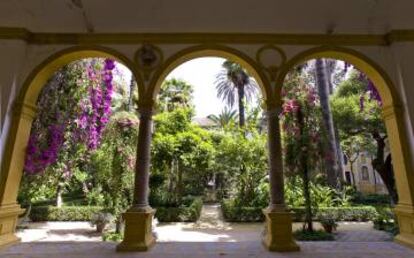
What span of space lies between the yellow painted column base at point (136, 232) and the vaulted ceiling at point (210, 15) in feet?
10.2

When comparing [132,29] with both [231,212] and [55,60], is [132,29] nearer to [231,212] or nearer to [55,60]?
[55,60]

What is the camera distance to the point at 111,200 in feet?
27.6

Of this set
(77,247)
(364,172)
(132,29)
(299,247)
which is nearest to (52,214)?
(77,247)

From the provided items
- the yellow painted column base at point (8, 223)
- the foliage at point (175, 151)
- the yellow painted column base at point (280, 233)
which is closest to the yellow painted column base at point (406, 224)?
the yellow painted column base at point (280, 233)

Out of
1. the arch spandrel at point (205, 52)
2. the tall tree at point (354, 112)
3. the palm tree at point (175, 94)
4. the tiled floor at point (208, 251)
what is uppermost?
the palm tree at point (175, 94)

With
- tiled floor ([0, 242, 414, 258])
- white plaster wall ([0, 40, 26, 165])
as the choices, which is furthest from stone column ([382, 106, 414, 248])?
white plaster wall ([0, 40, 26, 165])

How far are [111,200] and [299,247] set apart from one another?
18.2 ft

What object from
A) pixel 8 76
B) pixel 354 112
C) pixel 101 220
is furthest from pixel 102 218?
pixel 354 112

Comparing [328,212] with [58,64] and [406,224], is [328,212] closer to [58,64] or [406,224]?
[406,224]

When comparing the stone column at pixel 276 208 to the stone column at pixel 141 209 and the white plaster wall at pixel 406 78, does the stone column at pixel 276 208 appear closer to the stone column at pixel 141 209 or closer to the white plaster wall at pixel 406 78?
the stone column at pixel 141 209

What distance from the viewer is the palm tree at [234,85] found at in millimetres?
22467

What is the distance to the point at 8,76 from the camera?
16.3 feet

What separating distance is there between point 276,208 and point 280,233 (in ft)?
1.21

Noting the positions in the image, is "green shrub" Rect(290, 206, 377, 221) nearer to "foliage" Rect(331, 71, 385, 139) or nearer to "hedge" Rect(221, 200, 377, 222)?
"hedge" Rect(221, 200, 377, 222)
